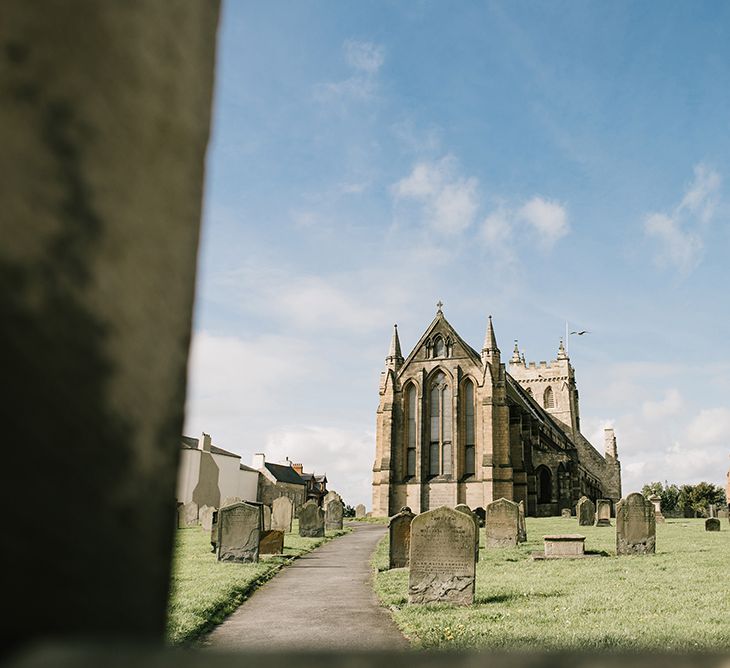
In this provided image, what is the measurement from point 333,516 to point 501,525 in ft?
40.6

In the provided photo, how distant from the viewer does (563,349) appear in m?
65.8

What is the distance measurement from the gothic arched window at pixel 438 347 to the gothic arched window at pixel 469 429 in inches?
103

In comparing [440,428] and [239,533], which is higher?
[440,428]

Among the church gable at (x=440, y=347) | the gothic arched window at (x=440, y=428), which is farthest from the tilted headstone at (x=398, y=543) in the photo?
the church gable at (x=440, y=347)

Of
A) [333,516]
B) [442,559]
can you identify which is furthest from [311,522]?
[442,559]

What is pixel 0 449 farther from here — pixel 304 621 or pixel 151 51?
pixel 304 621

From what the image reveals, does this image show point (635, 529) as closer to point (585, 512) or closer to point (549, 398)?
point (585, 512)

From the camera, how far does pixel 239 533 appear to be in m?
14.2

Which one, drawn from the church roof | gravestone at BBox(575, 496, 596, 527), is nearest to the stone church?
gravestone at BBox(575, 496, 596, 527)

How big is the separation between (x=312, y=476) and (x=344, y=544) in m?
49.6

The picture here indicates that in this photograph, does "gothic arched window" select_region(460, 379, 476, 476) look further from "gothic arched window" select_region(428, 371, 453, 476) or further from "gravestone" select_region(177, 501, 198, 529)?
"gravestone" select_region(177, 501, 198, 529)

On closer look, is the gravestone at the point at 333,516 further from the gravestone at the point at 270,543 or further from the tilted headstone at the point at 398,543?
the tilted headstone at the point at 398,543

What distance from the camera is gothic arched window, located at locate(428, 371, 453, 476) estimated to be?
39.1 meters

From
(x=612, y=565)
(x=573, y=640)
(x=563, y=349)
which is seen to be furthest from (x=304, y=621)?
(x=563, y=349)
